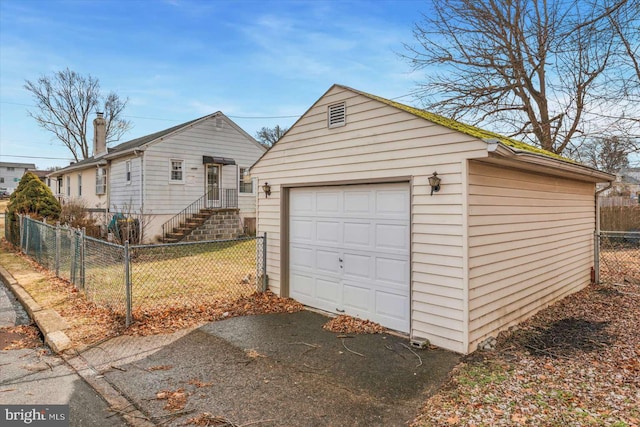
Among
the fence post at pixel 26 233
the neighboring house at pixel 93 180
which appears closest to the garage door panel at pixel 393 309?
the fence post at pixel 26 233

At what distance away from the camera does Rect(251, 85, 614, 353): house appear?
4520 millimetres

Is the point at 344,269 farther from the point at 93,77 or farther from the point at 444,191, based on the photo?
the point at 93,77

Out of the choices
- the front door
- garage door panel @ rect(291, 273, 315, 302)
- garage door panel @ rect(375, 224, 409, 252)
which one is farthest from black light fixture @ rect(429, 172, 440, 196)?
the front door

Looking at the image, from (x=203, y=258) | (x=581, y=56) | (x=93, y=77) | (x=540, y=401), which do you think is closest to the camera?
(x=540, y=401)

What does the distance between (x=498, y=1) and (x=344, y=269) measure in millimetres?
12179

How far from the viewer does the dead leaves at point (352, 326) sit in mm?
5312

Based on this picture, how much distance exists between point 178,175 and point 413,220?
1367 centimetres

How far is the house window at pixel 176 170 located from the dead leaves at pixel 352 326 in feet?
41.5

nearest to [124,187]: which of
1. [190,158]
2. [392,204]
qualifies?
[190,158]

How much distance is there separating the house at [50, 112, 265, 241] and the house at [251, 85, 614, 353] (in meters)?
9.44

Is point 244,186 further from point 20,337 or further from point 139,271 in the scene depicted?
point 20,337

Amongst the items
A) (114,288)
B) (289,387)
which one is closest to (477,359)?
(289,387)

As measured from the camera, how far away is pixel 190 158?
16391 millimetres

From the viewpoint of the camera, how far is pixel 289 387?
3.64 meters
